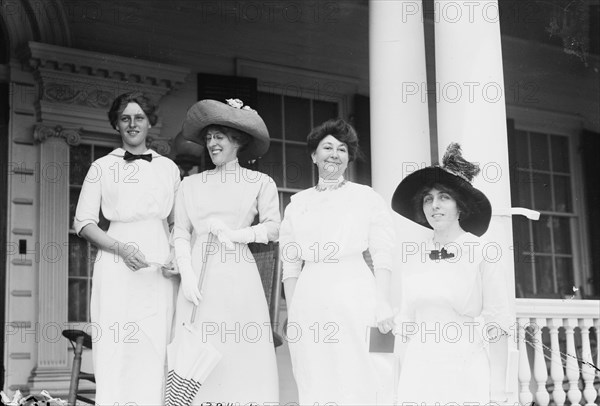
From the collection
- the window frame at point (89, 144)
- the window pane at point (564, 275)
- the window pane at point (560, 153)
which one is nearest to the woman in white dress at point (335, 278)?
the window frame at point (89, 144)

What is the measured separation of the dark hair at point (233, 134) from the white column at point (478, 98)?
1.29 m

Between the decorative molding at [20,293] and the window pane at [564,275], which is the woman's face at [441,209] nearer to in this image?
the decorative molding at [20,293]

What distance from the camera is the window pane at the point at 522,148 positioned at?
400 inches

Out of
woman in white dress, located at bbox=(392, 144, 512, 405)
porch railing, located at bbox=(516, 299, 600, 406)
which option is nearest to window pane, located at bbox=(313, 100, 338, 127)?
porch railing, located at bbox=(516, 299, 600, 406)

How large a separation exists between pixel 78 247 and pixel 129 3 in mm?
2214

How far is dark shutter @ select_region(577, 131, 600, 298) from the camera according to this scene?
1029 centimetres

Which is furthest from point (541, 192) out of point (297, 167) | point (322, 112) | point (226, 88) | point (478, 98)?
point (478, 98)

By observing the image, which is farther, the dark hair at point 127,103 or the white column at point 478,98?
the white column at point 478,98

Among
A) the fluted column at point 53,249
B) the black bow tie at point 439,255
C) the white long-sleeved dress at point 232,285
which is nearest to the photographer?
the black bow tie at point 439,255

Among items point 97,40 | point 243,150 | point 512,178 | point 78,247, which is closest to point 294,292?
point 243,150

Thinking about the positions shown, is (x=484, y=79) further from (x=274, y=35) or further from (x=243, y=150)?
(x=274, y=35)

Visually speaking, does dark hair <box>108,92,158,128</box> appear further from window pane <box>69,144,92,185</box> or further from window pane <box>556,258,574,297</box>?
window pane <box>556,258,574,297</box>

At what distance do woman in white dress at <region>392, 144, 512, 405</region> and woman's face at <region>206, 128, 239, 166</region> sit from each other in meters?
1.26

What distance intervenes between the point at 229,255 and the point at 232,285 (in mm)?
164
